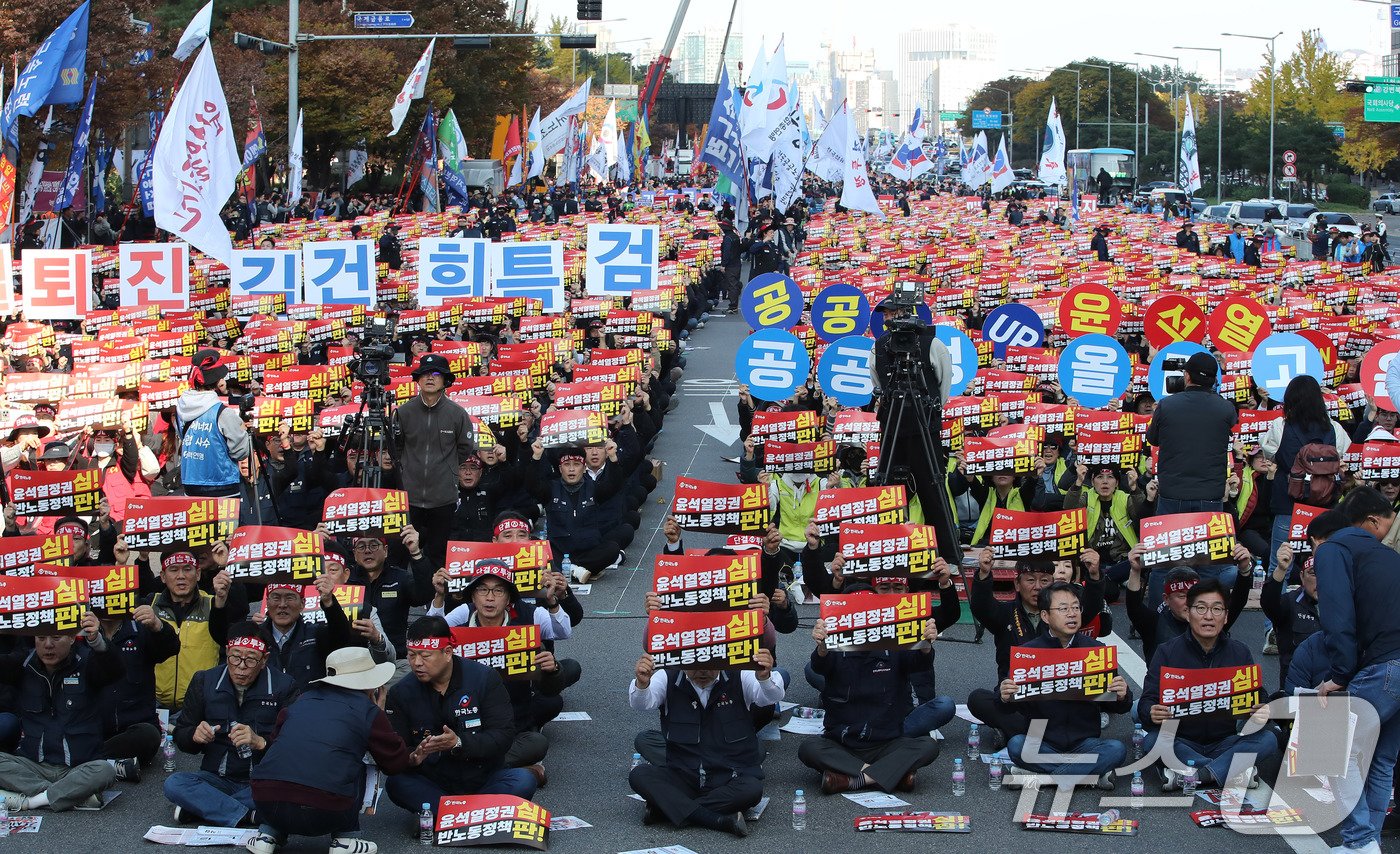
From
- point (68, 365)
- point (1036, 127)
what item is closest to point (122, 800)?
point (68, 365)

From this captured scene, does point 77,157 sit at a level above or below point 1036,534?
above

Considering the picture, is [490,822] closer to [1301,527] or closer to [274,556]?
[274,556]

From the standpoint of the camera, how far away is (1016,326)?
18.3 m

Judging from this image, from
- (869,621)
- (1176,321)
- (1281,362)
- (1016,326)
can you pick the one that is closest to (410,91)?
(1016,326)

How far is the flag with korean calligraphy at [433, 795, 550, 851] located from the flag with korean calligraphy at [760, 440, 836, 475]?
14.4ft

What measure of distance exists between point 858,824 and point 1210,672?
1.94m

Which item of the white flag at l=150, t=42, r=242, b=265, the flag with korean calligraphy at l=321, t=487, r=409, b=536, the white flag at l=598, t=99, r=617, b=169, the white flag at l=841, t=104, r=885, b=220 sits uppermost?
the white flag at l=598, t=99, r=617, b=169

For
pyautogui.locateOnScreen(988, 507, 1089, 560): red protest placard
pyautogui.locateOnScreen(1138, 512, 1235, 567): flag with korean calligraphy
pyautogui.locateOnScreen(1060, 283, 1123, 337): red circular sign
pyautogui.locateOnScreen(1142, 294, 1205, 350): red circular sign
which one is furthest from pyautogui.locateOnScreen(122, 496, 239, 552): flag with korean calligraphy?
pyautogui.locateOnScreen(1060, 283, 1123, 337): red circular sign

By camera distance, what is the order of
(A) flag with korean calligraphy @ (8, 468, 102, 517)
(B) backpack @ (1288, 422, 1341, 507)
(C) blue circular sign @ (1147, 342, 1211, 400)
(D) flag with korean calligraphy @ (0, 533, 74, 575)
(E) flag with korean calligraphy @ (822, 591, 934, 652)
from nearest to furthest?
(E) flag with korean calligraphy @ (822, 591, 934, 652), (D) flag with korean calligraphy @ (0, 533, 74, 575), (B) backpack @ (1288, 422, 1341, 507), (A) flag with korean calligraphy @ (8, 468, 102, 517), (C) blue circular sign @ (1147, 342, 1211, 400)

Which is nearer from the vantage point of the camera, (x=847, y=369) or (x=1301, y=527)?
(x=1301, y=527)

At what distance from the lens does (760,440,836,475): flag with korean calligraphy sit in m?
12.4

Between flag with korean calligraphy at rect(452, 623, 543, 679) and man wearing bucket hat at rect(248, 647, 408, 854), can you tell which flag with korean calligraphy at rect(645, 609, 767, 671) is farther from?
man wearing bucket hat at rect(248, 647, 408, 854)

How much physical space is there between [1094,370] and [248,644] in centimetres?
920

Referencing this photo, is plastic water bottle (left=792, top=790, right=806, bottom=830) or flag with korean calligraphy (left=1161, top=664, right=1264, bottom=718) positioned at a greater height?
flag with korean calligraphy (left=1161, top=664, right=1264, bottom=718)
